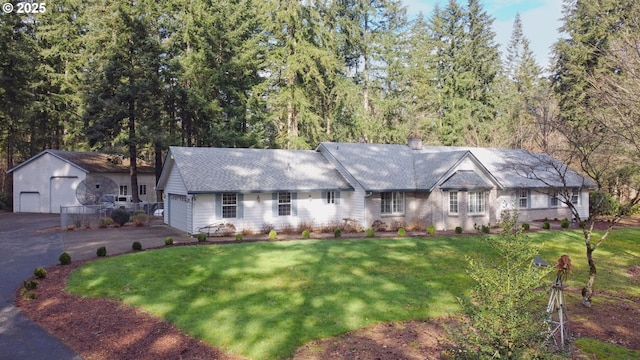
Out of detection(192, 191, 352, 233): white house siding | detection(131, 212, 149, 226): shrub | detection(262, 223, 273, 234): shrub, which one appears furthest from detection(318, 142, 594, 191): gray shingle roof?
detection(131, 212, 149, 226): shrub

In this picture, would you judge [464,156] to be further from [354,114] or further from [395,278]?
[354,114]

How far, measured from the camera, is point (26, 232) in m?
24.7

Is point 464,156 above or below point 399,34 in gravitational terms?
below

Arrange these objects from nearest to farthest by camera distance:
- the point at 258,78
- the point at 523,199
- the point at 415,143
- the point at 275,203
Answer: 1. the point at 275,203
2. the point at 523,199
3. the point at 415,143
4. the point at 258,78

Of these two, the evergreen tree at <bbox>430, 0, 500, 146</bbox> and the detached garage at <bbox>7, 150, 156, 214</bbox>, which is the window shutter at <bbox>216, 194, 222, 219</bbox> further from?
the evergreen tree at <bbox>430, 0, 500, 146</bbox>

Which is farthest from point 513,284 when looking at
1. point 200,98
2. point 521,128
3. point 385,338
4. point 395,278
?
point 521,128

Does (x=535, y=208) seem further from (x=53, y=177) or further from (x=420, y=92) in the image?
(x=53, y=177)

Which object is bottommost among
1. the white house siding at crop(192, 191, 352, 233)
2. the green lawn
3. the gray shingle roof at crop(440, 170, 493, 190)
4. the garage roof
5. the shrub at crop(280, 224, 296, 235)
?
the green lawn

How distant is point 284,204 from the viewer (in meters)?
25.0

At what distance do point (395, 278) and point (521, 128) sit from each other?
32269 mm

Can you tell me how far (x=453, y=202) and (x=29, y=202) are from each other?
35812 mm

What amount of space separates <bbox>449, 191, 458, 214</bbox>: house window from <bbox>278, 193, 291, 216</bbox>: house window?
963 centimetres

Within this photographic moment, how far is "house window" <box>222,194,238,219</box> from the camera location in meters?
23.4

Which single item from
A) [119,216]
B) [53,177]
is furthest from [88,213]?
[53,177]
